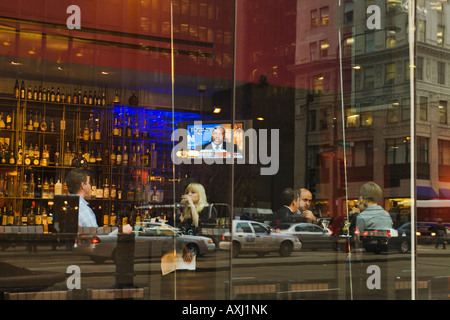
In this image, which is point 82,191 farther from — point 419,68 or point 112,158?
point 419,68

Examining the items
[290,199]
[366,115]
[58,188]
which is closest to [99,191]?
[58,188]

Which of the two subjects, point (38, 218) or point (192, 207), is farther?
point (38, 218)

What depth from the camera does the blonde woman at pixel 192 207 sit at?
254 inches

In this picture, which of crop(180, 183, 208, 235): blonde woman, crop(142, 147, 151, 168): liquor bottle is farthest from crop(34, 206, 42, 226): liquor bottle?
crop(180, 183, 208, 235): blonde woman

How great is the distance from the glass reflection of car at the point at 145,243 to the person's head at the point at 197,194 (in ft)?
1.04

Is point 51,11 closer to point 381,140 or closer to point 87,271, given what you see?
point 87,271

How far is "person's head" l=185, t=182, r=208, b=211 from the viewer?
21.1 feet

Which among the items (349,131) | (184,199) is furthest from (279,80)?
(184,199)

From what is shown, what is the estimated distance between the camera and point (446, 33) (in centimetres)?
685

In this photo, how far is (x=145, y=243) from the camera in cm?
679

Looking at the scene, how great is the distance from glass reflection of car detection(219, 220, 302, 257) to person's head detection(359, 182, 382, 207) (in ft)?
2.47

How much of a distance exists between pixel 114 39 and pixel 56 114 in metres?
1.14

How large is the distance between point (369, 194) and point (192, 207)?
1.72 metres

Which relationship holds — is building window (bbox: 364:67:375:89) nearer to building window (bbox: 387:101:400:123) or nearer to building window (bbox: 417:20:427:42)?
building window (bbox: 387:101:400:123)
